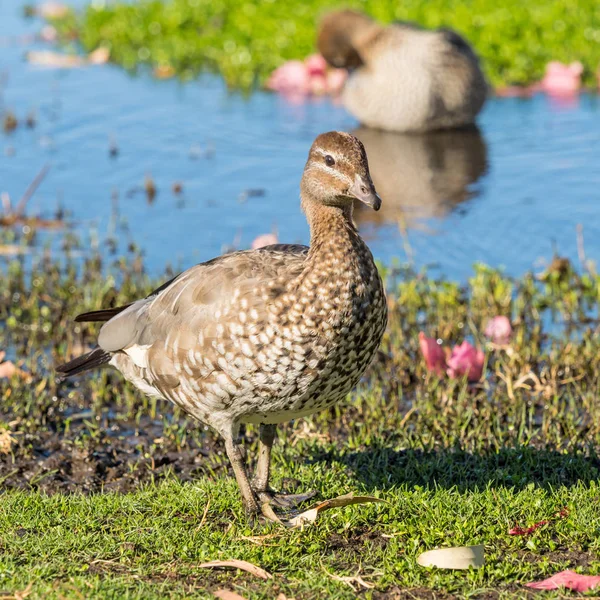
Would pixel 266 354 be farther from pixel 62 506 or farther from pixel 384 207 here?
pixel 384 207

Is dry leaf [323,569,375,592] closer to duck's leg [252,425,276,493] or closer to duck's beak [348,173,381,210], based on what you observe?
duck's leg [252,425,276,493]

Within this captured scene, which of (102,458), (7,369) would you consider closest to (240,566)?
(102,458)

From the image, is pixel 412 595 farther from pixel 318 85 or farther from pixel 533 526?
pixel 318 85

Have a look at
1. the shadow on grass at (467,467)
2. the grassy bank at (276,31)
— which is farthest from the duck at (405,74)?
the shadow on grass at (467,467)

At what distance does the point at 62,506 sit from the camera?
16.3 ft

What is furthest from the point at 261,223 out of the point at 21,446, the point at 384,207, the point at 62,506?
the point at 62,506

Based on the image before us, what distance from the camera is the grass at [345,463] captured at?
429cm

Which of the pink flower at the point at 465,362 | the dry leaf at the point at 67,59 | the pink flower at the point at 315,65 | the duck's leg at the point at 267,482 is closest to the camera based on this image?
the duck's leg at the point at 267,482

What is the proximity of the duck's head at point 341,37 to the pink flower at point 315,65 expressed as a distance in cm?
93

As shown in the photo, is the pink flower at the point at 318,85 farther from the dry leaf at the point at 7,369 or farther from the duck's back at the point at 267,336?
the duck's back at the point at 267,336

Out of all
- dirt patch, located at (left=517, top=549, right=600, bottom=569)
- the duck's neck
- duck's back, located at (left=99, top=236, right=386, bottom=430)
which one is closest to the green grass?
dirt patch, located at (left=517, top=549, right=600, bottom=569)

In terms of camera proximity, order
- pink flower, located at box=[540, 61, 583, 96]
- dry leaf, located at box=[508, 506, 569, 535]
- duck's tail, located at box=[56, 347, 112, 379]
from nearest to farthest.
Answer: dry leaf, located at box=[508, 506, 569, 535]
duck's tail, located at box=[56, 347, 112, 379]
pink flower, located at box=[540, 61, 583, 96]

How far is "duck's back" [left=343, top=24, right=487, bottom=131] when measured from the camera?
34.5 ft

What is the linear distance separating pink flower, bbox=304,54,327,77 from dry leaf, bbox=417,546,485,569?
8.51m
